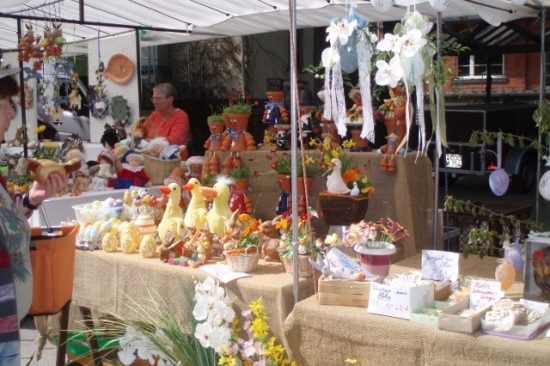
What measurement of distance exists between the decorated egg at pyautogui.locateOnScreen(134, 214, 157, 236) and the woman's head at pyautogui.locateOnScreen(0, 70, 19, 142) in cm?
118

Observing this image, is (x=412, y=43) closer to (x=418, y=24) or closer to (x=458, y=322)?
(x=418, y=24)

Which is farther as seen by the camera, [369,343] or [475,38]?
[475,38]

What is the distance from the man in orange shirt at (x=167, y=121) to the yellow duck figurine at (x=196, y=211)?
2.32 metres

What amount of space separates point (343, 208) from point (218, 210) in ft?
2.19

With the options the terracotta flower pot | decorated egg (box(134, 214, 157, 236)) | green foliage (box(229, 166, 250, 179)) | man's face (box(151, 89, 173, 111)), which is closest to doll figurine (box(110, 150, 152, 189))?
man's face (box(151, 89, 173, 111))

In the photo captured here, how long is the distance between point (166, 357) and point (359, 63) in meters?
1.31

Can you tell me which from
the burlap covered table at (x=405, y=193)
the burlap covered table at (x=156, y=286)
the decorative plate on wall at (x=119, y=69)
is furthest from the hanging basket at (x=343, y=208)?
the decorative plate on wall at (x=119, y=69)

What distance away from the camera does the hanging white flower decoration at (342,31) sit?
237cm

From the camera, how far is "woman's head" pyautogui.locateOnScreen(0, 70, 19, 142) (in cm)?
218

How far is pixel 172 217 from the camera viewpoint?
3.33 meters

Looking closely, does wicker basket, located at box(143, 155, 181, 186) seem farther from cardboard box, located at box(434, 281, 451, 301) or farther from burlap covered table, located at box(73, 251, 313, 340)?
cardboard box, located at box(434, 281, 451, 301)

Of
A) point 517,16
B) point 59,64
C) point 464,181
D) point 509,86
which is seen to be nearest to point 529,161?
point 464,181

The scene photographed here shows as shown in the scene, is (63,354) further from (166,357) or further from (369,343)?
(369,343)

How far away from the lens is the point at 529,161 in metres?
9.68
